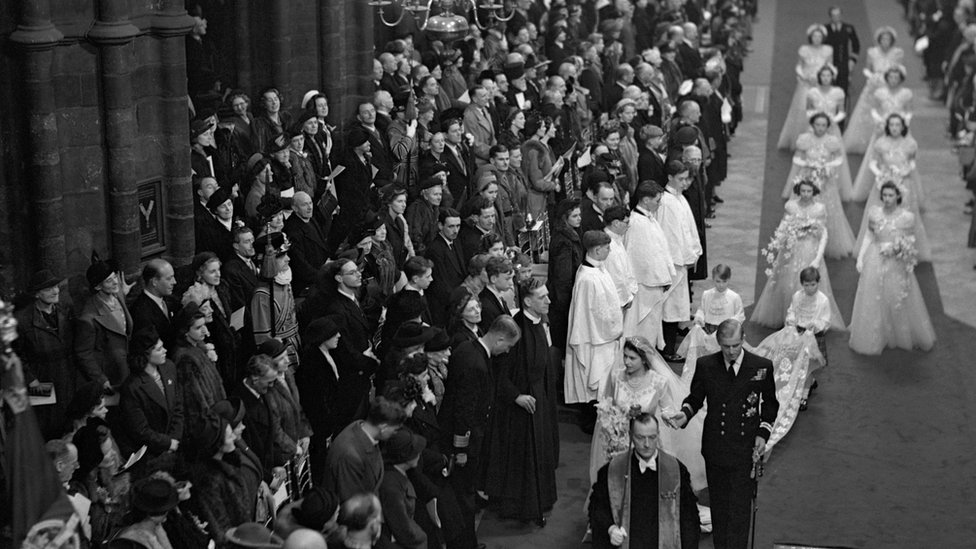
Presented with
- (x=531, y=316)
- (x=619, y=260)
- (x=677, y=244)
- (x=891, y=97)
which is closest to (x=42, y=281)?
(x=531, y=316)

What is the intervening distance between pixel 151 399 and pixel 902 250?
8.59 m

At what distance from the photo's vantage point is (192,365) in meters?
10.6

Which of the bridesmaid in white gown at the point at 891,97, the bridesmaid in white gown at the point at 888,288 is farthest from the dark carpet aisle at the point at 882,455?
the bridesmaid in white gown at the point at 891,97

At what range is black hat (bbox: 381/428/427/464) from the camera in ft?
31.5

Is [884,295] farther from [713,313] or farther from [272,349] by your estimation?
[272,349]

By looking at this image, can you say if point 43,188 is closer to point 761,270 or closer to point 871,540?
point 871,540

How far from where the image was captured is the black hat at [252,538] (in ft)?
27.5

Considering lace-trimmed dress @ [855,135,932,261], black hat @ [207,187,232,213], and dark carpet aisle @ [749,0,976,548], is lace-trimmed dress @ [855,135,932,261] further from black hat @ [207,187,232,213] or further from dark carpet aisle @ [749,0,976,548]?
black hat @ [207,187,232,213]

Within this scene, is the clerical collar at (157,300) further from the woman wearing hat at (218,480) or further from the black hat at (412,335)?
the woman wearing hat at (218,480)

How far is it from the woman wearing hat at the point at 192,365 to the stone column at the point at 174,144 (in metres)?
2.71

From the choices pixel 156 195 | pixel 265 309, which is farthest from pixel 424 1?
pixel 265 309

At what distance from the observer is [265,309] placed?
1184 centimetres

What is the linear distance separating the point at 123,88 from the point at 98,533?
431 centimetres

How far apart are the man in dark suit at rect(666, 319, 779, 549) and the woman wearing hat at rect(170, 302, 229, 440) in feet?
10.6
